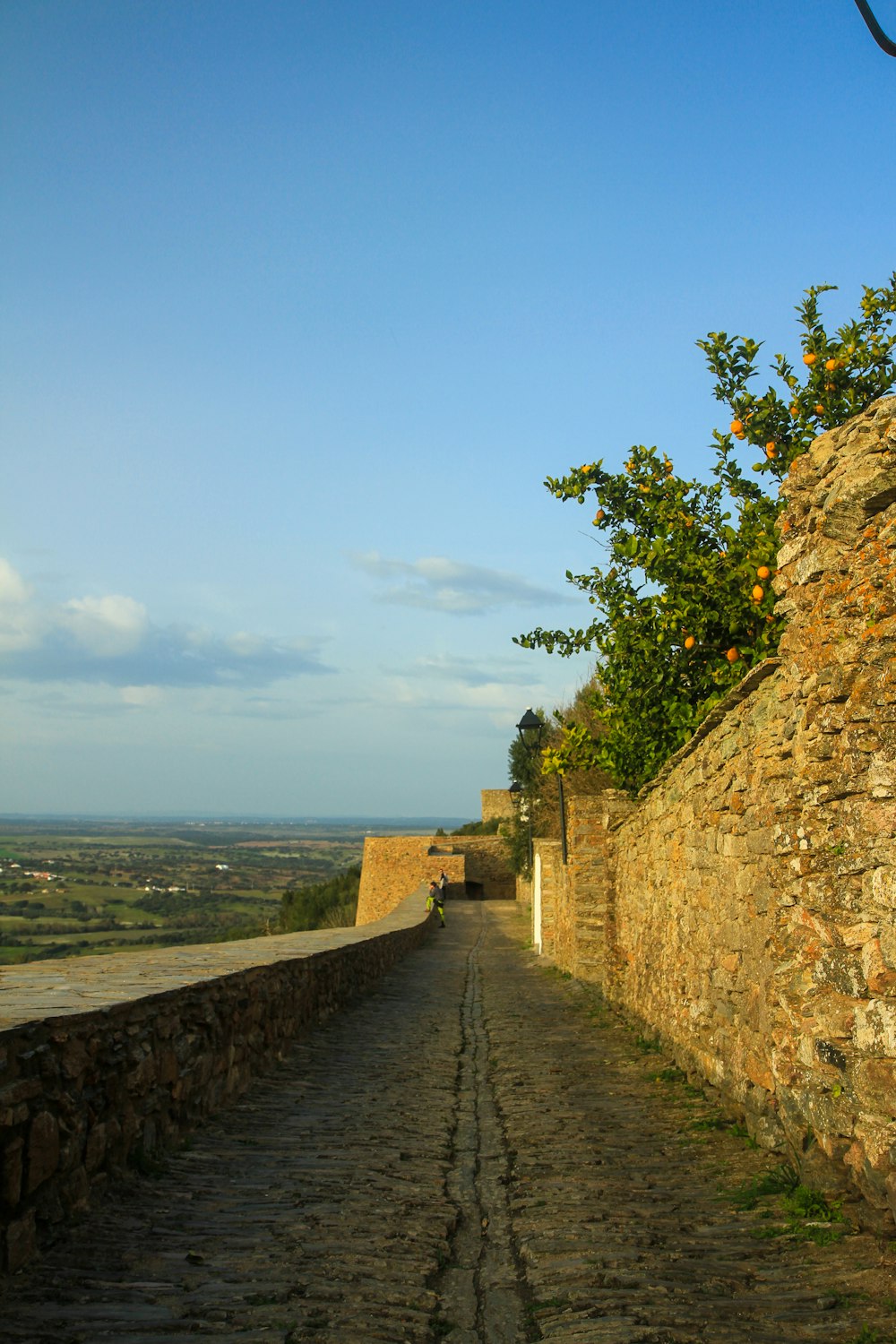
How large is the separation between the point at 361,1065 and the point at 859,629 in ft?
→ 17.8

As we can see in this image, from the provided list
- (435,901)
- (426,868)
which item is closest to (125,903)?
(426,868)

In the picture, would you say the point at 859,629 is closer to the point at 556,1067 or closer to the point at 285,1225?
the point at 285,1225

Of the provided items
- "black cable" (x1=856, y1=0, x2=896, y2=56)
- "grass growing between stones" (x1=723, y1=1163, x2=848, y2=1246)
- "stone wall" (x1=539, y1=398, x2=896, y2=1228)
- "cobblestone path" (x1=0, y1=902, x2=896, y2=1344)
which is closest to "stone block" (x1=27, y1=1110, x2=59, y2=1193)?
"cobblestone path" (x1=0, y1=902, x2=896, y2=1344)

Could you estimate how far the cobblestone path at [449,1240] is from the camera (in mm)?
3221

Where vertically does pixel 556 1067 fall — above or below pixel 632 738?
below

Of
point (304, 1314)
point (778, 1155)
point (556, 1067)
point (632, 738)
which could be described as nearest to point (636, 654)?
point (632, 738)

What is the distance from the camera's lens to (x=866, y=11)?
182 inches

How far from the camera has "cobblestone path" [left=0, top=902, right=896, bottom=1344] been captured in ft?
10.6

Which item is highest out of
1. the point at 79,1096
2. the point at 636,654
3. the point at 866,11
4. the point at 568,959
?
the point at 866,11

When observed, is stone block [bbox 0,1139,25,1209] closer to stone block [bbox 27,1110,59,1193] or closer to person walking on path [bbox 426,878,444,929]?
stone block [bbox 27,1110,59,1193]

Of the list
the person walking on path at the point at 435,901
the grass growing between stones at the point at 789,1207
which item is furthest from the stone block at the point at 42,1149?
the person walking on path at the point at 435,901

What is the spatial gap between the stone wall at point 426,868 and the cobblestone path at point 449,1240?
39.2m

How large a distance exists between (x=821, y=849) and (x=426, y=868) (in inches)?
1659

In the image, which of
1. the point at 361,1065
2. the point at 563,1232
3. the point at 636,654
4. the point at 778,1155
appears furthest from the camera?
the point at 636,654
